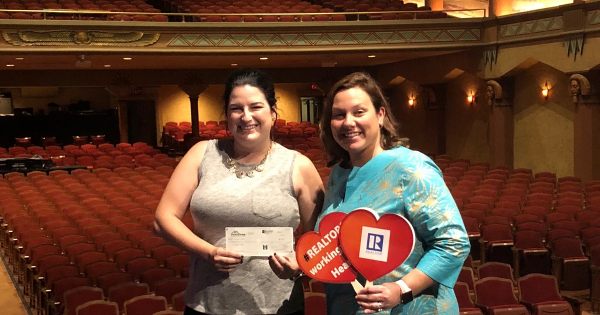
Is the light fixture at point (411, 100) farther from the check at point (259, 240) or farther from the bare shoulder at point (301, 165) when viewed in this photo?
the check at point (259, 240)

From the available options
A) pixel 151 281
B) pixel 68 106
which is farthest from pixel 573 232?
pixel 68 106

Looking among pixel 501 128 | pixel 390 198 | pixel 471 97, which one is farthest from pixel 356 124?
pixel 471 97

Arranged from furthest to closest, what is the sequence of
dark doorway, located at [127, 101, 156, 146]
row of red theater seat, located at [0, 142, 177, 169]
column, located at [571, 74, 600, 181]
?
dark doorway, located at [127, 101, 156, 146], row of red theater seat, located at [0, 142, 177, 169], column, located at [571, 74, 600, 181]

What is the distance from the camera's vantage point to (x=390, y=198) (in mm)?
1597

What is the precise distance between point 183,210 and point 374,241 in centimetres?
54

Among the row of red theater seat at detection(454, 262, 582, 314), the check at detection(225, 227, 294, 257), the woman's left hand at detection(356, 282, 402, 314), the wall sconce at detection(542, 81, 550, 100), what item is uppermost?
the wall sconce at detection(542, 81, 550, 100)

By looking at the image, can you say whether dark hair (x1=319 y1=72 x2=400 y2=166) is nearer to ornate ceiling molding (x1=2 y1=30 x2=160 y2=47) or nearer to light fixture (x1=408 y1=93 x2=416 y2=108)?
ornate ceiling molding (x1=2 y1=30 x2=160 y2=47)

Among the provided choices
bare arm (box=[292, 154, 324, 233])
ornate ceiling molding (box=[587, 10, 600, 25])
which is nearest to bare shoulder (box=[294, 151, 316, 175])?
bare arm (box=[292, 154, 324, 233])

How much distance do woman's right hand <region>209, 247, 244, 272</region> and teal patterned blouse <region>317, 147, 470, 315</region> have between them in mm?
265

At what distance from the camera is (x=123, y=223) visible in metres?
7.91

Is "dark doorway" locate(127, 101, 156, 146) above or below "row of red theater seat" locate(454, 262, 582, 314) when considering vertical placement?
above

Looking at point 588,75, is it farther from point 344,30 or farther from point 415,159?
point 415,159

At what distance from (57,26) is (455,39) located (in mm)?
8118

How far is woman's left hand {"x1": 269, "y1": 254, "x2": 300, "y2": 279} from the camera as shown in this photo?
1.65 metres
